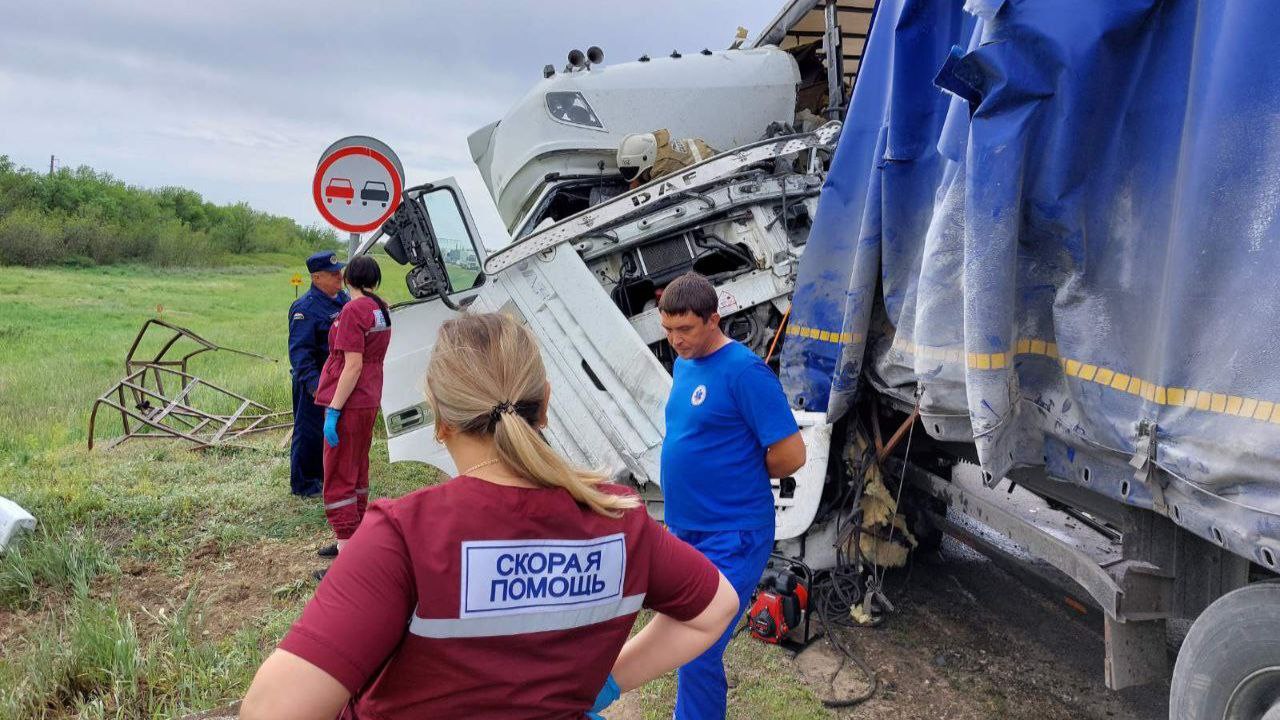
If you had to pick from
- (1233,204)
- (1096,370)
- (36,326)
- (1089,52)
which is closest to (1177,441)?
(1096,370)

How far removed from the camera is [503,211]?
6.43 m

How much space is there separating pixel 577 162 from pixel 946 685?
3.89 meters

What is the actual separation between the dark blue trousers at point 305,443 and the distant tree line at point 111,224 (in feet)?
112

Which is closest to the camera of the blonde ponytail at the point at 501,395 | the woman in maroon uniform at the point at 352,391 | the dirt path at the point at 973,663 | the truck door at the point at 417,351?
the blonde ponytail at the point at 501,395

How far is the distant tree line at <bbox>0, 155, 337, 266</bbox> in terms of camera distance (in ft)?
111

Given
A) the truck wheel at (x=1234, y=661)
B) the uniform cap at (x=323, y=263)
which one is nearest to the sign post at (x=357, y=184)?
the uniform cap at (x=323, y=263)

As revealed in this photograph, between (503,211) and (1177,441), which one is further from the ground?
(503,211)

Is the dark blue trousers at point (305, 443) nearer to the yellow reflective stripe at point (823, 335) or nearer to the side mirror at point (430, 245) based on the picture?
the side mirror at point (430, 245)

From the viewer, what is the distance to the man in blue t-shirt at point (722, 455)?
9.11ft

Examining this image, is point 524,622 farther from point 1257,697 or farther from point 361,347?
point 361,347

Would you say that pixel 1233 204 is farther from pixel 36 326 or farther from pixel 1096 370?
pixel 36 326

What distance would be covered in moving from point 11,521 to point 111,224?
A: 39.1m

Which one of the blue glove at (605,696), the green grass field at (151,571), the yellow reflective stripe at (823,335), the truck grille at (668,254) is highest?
the truck grille at (668,254)

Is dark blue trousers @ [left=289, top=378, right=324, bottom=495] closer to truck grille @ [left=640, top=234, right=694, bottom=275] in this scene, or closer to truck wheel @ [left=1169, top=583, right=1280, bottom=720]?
truck grille @ [left=640, top=234, right=694, bottom=275]
